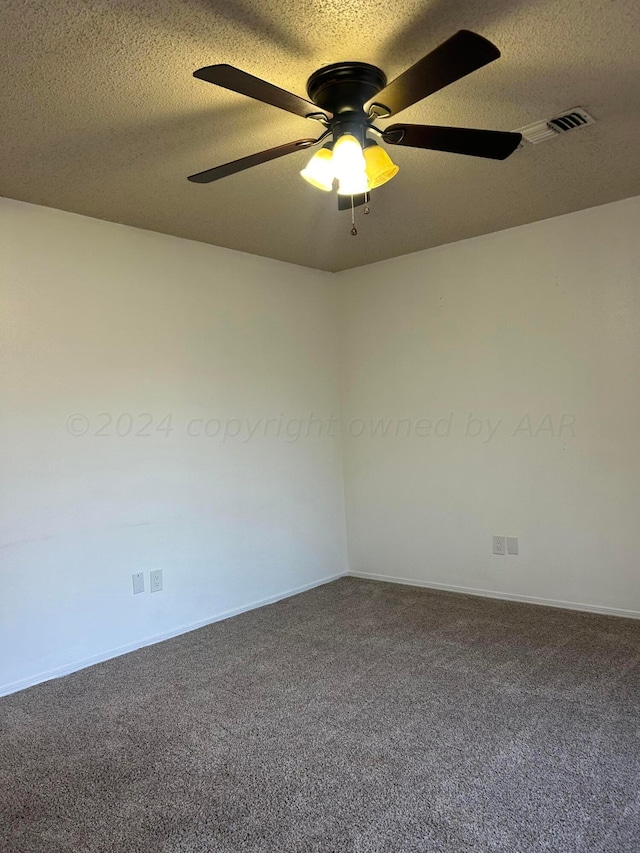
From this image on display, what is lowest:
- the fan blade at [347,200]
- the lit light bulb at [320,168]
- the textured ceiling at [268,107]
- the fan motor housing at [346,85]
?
the lit light bulb at [320,168]

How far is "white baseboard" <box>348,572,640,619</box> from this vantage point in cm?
366

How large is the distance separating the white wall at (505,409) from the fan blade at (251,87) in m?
2.43

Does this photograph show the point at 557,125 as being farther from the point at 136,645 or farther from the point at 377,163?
the point at 136,645

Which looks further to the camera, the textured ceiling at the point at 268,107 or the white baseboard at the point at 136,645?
the white baseboard at the point at 136,645

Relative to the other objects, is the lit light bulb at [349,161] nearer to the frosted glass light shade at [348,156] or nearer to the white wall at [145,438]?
the frosted glass light shade at [348,156]

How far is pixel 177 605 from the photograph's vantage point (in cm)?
373

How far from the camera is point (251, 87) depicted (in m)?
1.69

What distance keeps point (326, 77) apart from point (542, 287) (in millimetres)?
2343

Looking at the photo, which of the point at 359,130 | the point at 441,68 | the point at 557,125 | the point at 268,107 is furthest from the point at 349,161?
the point at 557,125

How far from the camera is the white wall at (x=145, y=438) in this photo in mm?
3102

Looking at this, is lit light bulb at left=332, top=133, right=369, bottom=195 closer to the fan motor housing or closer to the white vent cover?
the fan motor housing

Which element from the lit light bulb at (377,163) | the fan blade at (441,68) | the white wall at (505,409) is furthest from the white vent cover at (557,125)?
the white wall at (505,409)

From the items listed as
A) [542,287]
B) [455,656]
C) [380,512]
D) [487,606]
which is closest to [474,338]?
[542,287]

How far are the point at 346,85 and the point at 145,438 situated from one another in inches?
90.1
